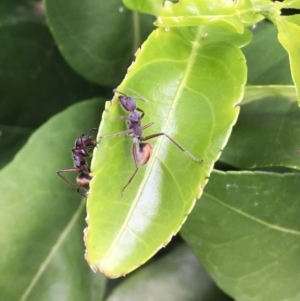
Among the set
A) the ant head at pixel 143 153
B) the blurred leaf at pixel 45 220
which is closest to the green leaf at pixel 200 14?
the ant head at pixel 143 153

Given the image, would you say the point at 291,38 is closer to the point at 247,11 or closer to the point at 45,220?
the point at 247,11

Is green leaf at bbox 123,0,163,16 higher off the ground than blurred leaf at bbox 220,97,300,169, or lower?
higher

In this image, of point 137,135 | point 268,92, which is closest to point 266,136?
point 268,92

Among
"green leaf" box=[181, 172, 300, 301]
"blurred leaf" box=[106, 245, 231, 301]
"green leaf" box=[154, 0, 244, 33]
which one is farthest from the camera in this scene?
"blurred leaf" box=[106, 245, 231, 301]

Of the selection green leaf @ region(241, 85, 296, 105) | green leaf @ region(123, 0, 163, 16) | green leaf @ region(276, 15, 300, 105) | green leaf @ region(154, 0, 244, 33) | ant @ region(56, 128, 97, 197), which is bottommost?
ant @ region(56, 128, 97, 197)

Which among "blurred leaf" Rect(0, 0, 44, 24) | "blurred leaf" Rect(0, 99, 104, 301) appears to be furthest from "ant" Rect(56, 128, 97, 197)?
"blurred leaf" Rect(0, 0, 44, 24)

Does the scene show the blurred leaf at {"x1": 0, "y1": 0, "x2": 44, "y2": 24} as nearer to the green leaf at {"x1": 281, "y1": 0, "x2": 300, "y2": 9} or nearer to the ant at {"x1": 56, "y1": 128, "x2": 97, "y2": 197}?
the ant at {"x1": 56, "y1": 128, "x2": 97, "y2": 197}

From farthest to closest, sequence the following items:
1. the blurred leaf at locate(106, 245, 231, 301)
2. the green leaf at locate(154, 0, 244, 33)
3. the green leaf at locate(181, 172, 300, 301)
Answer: the blurred leaf at locate(106, 245, 231, 301), the green leaf at locate(181, 172, 300, 301), the green leaf at locate(154, 0, 244, 33)

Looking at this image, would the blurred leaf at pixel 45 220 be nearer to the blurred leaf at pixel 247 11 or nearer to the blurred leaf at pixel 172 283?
the blurred leaf at pixel 172 283
